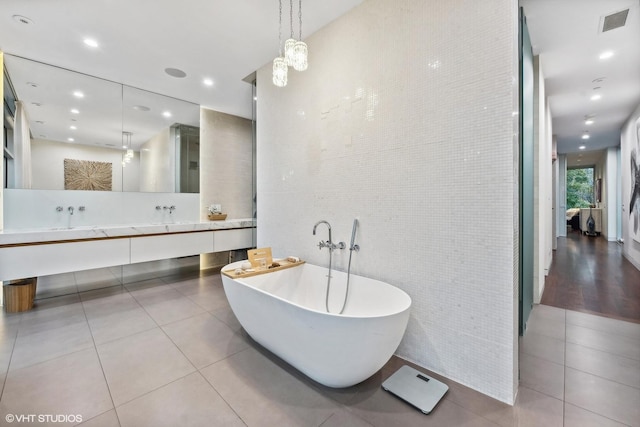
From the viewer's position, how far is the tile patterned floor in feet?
4.82

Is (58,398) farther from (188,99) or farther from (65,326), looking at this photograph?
(188,99)

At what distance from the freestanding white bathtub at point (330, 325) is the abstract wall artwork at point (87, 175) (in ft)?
9.36

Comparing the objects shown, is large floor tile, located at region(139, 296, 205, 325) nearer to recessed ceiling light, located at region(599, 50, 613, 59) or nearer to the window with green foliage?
recessed ceiling light, located at region(599, 50, 613, 59)

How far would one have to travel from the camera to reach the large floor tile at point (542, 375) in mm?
1688

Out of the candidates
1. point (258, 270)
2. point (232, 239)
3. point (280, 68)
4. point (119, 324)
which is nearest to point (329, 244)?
point (258, 270)

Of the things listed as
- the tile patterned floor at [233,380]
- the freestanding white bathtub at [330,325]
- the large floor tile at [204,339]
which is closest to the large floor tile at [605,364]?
the tile patterned floor at [233,380]

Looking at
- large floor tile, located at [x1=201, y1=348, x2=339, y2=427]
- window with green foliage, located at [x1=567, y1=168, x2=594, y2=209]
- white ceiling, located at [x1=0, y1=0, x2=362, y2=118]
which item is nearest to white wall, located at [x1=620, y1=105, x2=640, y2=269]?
white ceiling, located at [x1=0, y1=0, x2=362, y2=118]

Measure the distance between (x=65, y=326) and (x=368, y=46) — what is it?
387 cm

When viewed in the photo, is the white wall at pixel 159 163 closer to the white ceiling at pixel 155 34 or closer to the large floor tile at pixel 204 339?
the white ceiling at pixel 155 34

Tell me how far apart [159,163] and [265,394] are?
392cm

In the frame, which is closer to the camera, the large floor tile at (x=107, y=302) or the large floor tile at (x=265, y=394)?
the large floor tile at (x=265, y=394)

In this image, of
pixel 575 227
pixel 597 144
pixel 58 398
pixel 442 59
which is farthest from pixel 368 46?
pixel 575 227

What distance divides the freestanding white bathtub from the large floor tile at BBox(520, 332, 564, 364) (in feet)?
4.32

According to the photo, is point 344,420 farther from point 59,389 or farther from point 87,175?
point 87,175
